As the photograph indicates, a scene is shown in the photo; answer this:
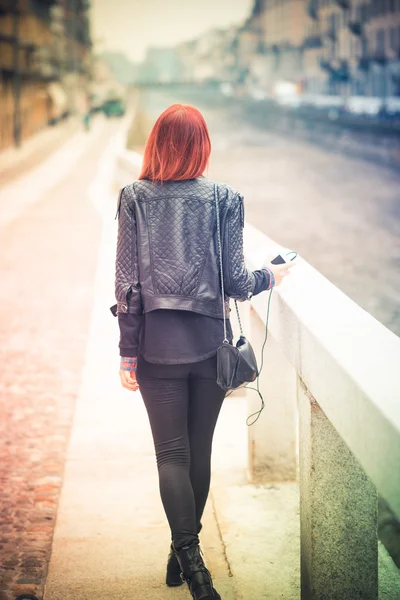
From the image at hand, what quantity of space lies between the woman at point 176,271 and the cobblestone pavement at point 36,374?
97cm

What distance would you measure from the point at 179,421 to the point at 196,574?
52 centimetres

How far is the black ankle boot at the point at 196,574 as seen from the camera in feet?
9.73

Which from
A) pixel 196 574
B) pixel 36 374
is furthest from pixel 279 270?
pixel 36 374

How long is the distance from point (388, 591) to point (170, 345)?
137 cm

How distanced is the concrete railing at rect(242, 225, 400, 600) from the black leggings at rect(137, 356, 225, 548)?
1.14ft

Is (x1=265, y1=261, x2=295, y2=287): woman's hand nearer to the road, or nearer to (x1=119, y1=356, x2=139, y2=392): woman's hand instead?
(x1=119, y1=356, x2=139, y2=392): woman's hand

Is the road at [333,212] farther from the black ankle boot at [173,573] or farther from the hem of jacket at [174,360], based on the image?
the hem of jacket at [174,360]

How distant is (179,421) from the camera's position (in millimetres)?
3088

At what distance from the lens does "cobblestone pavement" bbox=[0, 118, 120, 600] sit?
379 cm

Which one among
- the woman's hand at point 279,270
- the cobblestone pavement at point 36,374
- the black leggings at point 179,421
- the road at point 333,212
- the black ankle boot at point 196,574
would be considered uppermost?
the woman's hand at point 279,270

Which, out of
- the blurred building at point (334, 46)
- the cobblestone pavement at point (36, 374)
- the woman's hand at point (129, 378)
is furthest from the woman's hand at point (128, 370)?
the blurred building at point (334, 46)

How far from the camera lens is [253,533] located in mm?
3869

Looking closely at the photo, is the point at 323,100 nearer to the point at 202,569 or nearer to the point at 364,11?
the point at 364,11

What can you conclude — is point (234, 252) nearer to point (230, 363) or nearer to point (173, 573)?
point (230, 363)
